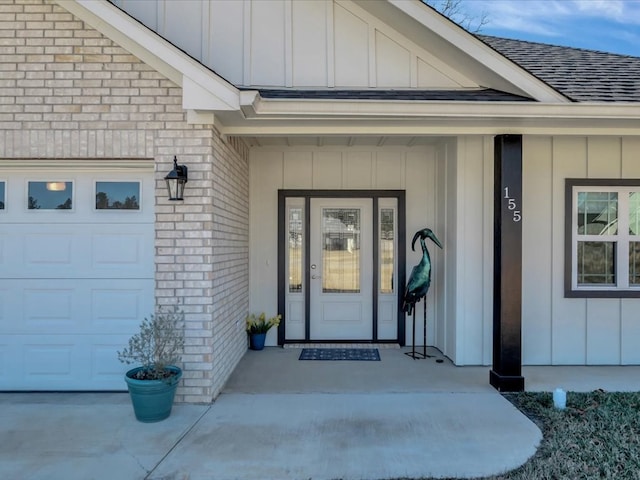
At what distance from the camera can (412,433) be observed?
3.76 meters

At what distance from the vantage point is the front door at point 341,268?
6.80 meters

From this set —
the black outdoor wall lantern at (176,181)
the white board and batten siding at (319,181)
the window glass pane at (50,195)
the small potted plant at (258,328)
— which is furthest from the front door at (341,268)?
the window glass pane at (50,195)

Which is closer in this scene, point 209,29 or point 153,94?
point 153,94

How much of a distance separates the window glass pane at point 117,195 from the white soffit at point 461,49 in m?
3.29

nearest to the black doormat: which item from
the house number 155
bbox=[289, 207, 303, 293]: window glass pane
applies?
bbox=[289, 207, 303, 293]: window glass pane

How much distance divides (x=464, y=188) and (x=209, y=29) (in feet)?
11.8

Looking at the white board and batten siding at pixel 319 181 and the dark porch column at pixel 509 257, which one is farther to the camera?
the white board and batten siding at pixel 319 181

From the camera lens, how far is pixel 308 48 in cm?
528

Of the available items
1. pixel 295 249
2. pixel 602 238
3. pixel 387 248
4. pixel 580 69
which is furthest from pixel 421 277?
pixel 580 69

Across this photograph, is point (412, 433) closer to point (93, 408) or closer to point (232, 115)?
point (93, 408)

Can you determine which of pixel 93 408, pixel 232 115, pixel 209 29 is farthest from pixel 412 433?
pixel 209 29

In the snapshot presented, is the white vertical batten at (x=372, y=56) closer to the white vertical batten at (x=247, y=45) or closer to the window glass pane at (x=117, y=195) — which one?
the white vertical batten at (x=247, y=45)

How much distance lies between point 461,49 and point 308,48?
1723 millimetres

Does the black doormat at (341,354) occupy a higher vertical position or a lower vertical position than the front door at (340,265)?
lower
